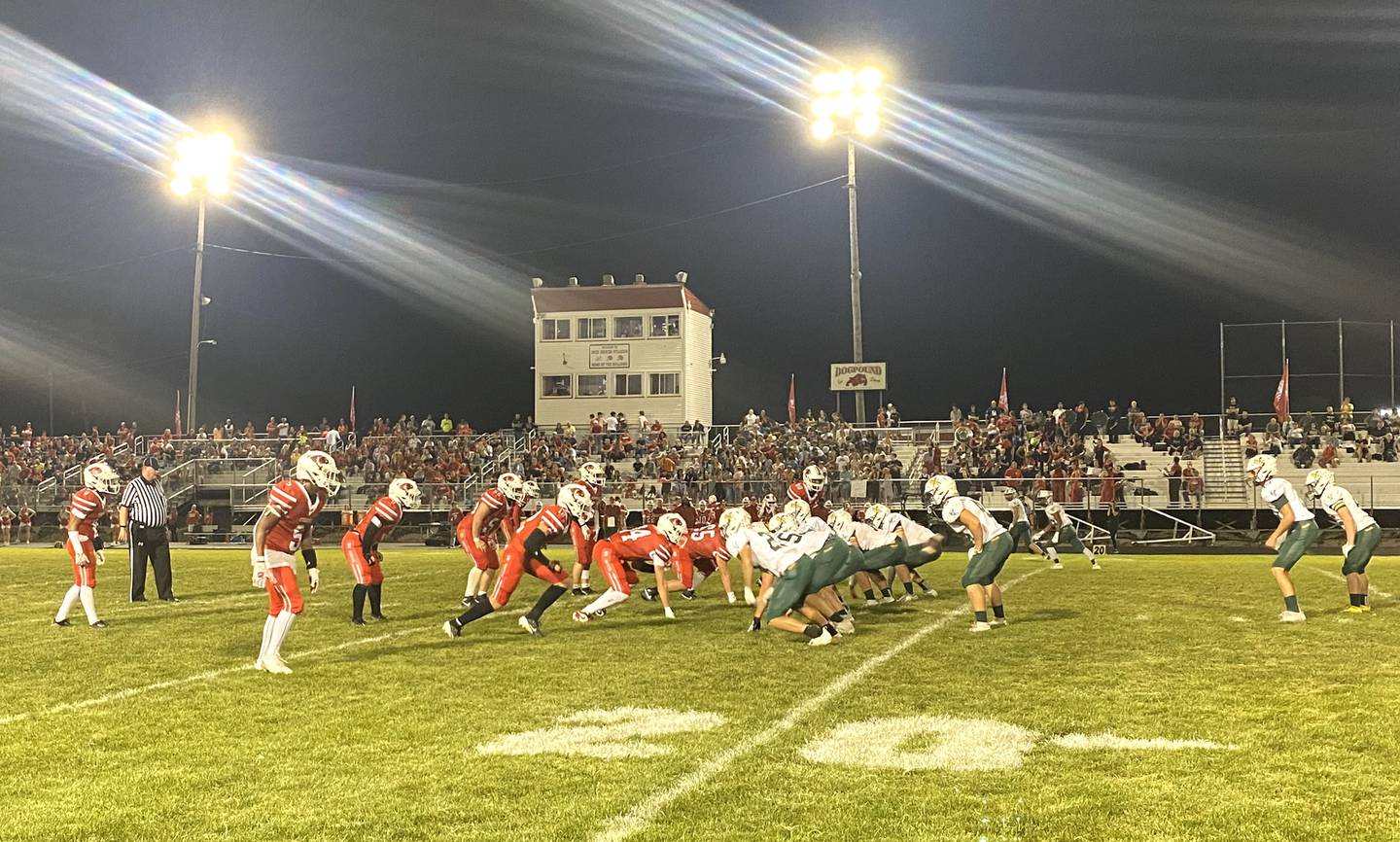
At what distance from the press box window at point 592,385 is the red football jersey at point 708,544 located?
30.7m

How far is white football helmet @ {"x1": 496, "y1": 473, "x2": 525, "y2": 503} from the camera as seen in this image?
12.9 meters

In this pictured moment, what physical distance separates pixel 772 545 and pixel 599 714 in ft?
11.3

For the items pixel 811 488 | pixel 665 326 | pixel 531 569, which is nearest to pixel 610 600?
pixel 531 569

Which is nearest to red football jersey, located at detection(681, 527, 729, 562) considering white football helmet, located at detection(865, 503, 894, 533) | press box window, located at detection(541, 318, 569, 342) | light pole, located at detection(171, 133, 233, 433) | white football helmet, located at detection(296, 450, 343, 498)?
white football helmet, located at detection(865, 503, 894, 533)

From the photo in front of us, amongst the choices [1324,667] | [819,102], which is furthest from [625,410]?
[1324,667]

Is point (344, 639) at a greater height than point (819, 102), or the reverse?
point (819, 102)

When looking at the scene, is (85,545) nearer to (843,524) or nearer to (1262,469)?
(843,524)

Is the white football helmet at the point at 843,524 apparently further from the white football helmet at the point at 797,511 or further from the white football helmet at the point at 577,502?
the white football helmet at the point at 577,502

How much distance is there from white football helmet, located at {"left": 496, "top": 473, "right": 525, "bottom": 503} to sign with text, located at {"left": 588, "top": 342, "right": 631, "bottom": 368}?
31714mm

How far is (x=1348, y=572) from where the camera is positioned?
488 inches

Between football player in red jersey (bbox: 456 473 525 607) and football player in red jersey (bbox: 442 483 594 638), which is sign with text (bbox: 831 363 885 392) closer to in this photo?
football player in red jersey (bbox: 456 473 525 607)

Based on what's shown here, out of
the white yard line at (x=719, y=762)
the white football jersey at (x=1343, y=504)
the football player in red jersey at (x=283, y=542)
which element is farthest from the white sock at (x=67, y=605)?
the white football jersey at (x=1343, y=504)

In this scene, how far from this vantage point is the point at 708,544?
46.1ft

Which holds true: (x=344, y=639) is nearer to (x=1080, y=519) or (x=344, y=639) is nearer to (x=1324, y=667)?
(x=1324, y=667)
